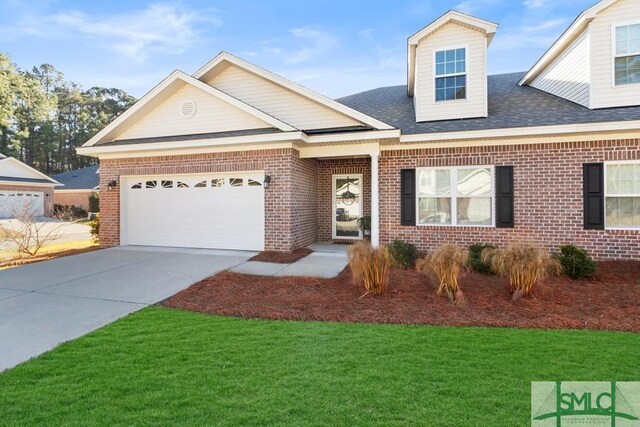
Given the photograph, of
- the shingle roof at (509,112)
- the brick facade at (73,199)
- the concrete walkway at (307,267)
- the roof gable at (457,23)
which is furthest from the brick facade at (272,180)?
the brick facade at (73,199)

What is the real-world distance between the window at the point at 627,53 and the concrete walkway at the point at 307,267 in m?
8.15

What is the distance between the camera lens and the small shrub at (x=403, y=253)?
823 centimetres

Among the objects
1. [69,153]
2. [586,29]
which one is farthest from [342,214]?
[69,153]

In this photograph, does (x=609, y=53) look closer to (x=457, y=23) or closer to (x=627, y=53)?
(x=627, y=53)

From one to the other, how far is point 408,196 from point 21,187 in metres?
33.4

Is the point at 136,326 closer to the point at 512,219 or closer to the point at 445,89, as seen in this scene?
the point at 512,219

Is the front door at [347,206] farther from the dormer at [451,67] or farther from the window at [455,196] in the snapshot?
the dormer at [451,67]

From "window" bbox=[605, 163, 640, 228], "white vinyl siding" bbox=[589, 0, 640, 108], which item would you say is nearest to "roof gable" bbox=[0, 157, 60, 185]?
"white vinyl siding" bbox=[589, 0, 640, 108]

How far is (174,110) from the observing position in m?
10.8

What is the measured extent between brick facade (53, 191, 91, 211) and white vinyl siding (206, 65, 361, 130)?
97.4 feet

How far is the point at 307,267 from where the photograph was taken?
820 centimetres

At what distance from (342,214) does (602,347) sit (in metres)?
8.52

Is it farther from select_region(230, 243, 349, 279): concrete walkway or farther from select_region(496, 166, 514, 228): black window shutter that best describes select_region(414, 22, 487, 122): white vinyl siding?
select_region(230, 243, 349, 279): concrete walkway

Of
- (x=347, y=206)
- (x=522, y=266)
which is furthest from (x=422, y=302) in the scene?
(x=347, y=206)
